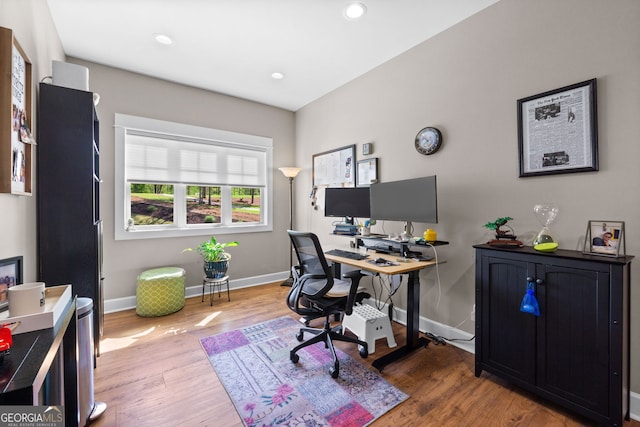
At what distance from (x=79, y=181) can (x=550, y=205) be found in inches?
126

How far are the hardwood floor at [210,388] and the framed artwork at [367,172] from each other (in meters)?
1.57

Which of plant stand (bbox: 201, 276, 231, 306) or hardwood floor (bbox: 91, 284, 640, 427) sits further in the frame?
plant stand (bbox: 201, 276, 231, 306)

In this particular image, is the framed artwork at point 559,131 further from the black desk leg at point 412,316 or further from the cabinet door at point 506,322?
the black desk leg at point 412,316

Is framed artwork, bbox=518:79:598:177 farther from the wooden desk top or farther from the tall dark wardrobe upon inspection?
the tall dark wardrobe

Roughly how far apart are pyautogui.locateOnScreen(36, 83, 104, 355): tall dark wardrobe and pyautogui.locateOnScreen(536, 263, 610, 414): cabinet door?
293cm

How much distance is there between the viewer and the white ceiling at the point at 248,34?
2.14 m

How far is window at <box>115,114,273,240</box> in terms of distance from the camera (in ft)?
10.5

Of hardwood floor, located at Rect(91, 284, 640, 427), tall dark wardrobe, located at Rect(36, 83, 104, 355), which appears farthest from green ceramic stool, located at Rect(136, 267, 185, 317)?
tall dark wardrobe, located at Rect(36, 83, 104, 355)

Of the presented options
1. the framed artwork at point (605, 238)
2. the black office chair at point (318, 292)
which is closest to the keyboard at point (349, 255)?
the black office chair at point (318, 292)

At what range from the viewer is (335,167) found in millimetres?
3588

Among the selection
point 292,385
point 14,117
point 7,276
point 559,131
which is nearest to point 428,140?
point 559,131

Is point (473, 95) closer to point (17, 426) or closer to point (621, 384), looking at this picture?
point (621, 384)

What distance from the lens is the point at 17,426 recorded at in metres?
0.75

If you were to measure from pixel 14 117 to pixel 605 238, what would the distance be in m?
3.19
